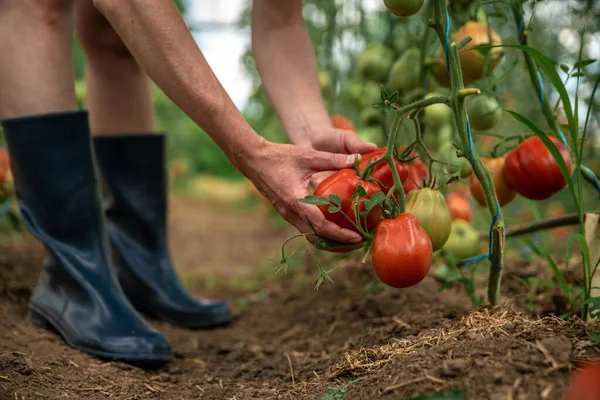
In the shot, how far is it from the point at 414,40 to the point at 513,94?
5.33 feet

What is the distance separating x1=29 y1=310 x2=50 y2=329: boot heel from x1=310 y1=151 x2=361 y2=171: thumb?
84cm

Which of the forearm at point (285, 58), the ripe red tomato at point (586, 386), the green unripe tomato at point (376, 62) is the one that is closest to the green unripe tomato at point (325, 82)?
the green unripe tomato at point (376, 62)

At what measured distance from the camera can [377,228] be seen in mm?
1146

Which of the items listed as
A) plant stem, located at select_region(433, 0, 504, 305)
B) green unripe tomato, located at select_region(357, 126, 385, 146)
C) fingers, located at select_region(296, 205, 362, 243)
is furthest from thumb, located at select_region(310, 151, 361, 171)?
green unripe tomato, located at select_region(357, 126, 385, 146)

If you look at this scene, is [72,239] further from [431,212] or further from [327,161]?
[431,212]

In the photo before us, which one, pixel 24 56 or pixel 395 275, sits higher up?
pixel 24 56

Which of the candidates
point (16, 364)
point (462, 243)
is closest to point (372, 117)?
point (462, 243)

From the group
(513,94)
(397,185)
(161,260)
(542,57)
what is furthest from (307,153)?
(513,94)

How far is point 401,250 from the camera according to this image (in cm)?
109

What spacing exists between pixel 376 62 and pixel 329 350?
839mm

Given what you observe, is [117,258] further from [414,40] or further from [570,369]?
[570,369]

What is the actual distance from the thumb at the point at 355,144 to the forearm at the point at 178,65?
194 mm

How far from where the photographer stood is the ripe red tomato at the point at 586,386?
833mm

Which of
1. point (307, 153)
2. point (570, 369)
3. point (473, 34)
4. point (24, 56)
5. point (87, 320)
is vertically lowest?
point (87, 320)
